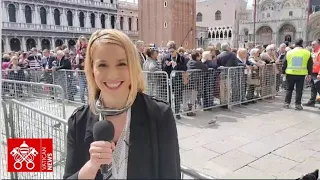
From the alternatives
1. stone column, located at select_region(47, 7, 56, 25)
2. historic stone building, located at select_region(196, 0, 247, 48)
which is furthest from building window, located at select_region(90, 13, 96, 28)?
historic stone building, located at select_region(196, 0, 247, 48)

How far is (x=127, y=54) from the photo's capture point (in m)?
1.21

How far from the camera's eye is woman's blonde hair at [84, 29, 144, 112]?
3.90 feet

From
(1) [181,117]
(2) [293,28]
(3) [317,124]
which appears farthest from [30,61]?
(2) [293,28]

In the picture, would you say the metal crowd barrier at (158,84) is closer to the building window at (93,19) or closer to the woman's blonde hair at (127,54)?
the woman's blonde hair at (127,54)

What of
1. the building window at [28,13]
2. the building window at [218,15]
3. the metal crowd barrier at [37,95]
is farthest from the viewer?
the building window at [218,15]

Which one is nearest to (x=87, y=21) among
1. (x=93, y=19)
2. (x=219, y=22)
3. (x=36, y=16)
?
(x=93, y=19)

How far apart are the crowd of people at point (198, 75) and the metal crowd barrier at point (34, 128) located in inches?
135

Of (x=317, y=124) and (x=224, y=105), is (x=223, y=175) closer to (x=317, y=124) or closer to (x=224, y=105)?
(x=317, y=124)

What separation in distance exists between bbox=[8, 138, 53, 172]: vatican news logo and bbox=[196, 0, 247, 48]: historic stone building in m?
60.0

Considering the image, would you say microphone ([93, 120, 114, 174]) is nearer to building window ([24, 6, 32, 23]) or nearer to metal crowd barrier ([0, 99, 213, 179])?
metal crowd barrier ([0, 99, 213, 179])

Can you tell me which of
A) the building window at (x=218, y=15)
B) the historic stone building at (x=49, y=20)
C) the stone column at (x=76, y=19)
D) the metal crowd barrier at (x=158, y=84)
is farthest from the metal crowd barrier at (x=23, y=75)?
the building window at (x=218, y=15)

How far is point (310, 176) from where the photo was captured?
238 cm

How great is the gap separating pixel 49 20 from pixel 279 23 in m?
42.7

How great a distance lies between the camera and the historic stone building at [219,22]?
2446 inches
